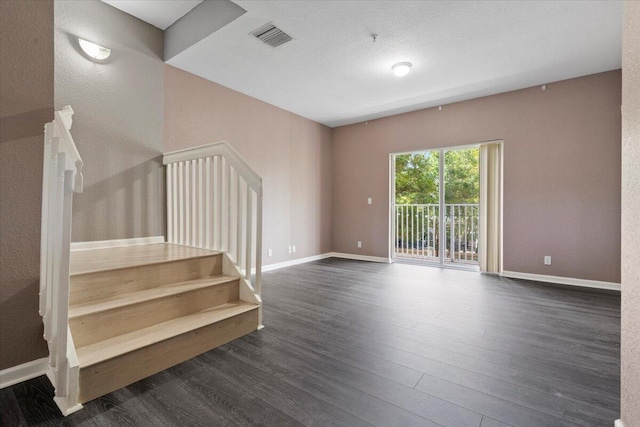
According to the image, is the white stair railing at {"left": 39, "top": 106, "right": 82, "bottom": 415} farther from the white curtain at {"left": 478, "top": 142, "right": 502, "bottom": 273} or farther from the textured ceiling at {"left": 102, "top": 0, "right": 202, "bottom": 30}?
the white curtain at {"left": 478, "top": 142, "right": 502, "bottom": 273}

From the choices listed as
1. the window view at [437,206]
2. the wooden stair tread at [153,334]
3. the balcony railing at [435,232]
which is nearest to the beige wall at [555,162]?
the window view at [437,206]

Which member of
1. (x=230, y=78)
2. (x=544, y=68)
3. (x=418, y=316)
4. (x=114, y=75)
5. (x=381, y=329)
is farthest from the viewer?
(x=230, y=78)

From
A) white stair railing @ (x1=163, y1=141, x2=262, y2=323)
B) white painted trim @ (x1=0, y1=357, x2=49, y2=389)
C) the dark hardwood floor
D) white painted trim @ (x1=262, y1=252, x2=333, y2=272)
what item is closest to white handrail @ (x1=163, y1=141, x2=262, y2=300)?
white stair railing @ (x1=163, y1=141, x2=262, y2=323)

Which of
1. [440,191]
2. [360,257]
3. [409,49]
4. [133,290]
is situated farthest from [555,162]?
[133,290]

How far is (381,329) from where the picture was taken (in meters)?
2.43

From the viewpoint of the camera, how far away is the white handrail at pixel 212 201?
2545 millimetres

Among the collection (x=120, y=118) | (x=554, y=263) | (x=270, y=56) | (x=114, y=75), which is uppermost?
(x=270, y=56)

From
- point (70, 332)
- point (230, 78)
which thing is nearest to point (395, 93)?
point (230, 78)

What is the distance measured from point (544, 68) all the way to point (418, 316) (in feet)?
11.6

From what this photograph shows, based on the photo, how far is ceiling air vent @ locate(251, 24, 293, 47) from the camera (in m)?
2.82

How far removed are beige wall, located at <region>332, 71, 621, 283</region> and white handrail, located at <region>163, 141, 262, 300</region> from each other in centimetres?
374

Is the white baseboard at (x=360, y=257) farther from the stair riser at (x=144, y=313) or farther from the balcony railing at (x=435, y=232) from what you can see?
the stair riser at (x=144, y=313)

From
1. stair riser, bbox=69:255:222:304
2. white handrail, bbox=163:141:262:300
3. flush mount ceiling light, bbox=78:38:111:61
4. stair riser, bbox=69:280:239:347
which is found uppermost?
flush mount ceiling light, bbox=78:38:111:61

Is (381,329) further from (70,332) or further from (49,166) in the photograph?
(49,166)
